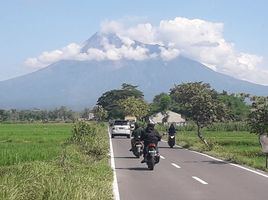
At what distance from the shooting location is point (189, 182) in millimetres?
13703

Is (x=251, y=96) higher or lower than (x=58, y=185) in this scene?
higher

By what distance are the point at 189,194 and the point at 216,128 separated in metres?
62.0

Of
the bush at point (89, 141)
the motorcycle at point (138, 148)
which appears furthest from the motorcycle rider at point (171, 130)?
the motorcycle at point (138, 148)

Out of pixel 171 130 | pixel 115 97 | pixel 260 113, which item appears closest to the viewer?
pixel 260 113

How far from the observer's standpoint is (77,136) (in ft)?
98.4

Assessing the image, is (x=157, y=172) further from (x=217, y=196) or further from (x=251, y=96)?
(x=251, y=96)

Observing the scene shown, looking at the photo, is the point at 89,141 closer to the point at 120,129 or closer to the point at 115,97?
the point at 120,129

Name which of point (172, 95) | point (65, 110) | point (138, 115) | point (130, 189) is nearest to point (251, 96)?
point (130, 189)

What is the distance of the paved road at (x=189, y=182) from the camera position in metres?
11.3

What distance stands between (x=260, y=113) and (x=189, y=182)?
9.01 metres

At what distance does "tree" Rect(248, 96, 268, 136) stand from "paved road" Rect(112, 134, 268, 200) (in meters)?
3.54

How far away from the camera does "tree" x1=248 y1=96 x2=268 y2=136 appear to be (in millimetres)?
21625

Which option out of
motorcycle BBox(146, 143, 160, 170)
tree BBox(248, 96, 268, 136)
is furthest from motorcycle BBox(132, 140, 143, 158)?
tree BBox(248, 96, 268, 136)

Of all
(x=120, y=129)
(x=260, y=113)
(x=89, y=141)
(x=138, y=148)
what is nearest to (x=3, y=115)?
(x=120, y=129)
